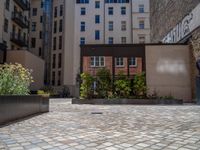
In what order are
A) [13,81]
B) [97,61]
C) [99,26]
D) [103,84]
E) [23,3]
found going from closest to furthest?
[13,81]
[103,84]
[97,61]
[23,3]
[99,26]

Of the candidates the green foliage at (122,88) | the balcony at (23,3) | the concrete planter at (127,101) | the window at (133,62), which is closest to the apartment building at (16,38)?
the balcony at (23,3)

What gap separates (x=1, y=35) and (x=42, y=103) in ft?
81.9

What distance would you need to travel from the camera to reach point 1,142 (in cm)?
593

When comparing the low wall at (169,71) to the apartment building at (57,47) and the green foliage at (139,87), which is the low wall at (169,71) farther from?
the apartment building at (57,47)

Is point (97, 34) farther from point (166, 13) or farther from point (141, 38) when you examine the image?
point (166, 13)

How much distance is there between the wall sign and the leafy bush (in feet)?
53.1

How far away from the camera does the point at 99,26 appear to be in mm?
52750

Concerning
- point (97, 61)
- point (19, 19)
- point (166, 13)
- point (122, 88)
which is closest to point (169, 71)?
point (122, 88)

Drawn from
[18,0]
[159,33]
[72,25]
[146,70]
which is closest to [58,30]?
[72,25]

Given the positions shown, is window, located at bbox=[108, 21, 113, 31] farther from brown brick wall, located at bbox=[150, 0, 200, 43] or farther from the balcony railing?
the balcony railing

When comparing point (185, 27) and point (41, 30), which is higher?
point (41, 30)

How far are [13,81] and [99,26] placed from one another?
142ft

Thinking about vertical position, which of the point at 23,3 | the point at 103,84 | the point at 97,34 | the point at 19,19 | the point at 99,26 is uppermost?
the point at 23,3

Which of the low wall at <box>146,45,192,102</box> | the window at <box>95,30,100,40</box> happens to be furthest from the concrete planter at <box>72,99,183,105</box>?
the window at <box>95,30,100,40</box>
